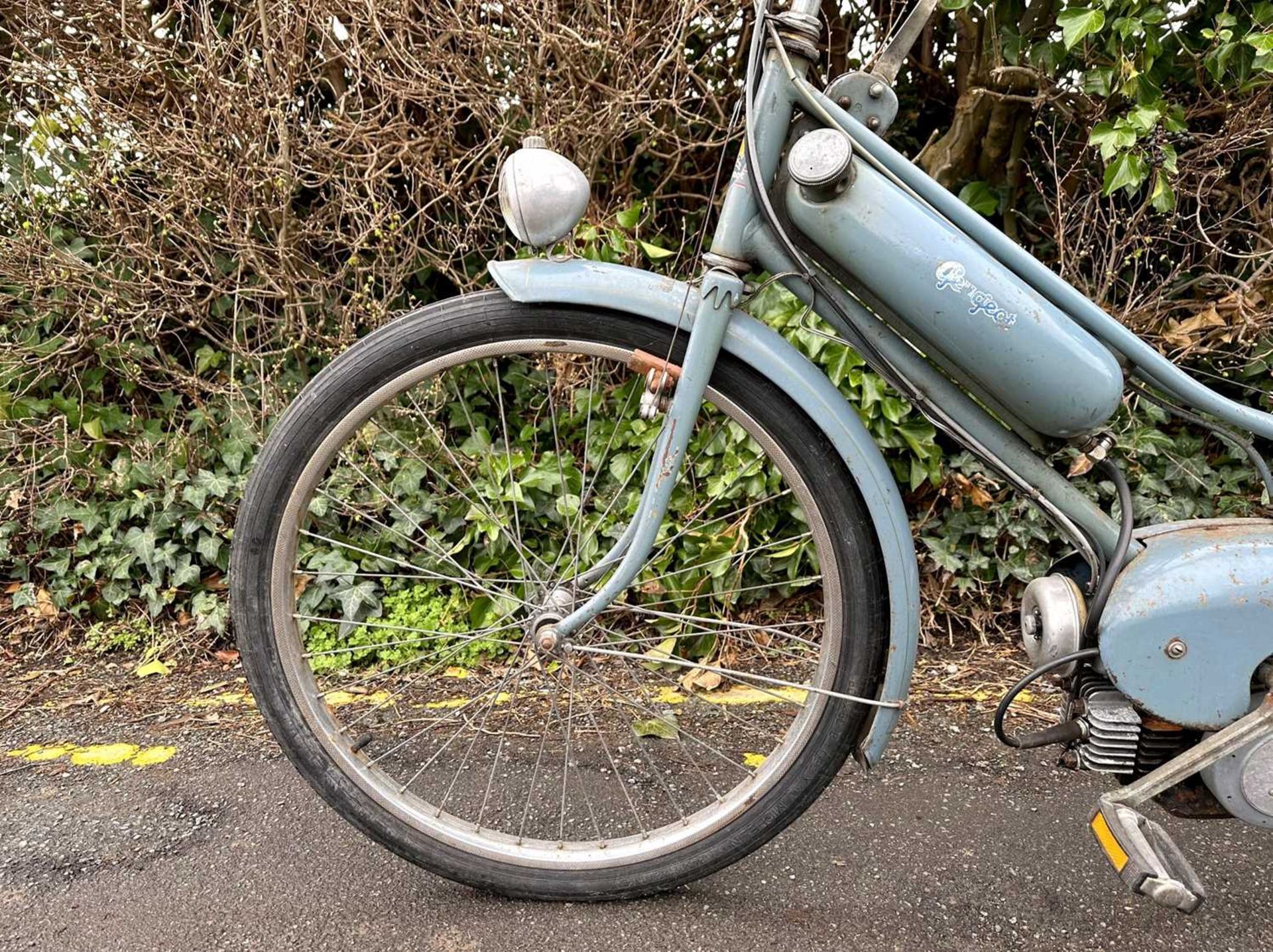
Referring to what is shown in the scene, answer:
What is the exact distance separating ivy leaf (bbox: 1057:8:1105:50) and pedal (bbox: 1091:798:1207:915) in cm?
158

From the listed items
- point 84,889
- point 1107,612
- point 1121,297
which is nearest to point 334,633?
point 84,889

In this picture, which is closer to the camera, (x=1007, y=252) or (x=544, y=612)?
(x=1007, y=252)

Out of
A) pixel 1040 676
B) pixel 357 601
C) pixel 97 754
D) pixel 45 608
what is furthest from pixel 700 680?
pixel 45 608

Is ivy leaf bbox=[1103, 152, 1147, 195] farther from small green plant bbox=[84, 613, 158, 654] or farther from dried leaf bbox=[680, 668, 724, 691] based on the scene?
small green plant bbox=[84, 613, 158, 654]

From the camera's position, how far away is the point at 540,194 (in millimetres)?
1320

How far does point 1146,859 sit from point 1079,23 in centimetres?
168

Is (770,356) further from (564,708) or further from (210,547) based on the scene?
(210,547)

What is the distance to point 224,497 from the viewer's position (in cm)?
267

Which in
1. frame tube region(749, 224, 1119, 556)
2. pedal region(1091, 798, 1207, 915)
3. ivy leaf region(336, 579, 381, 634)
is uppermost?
frame tube region(749, 224, 1119, 556)

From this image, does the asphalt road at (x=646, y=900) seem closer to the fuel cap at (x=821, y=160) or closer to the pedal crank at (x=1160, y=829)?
the pedal crank at (x=1160, y=829)

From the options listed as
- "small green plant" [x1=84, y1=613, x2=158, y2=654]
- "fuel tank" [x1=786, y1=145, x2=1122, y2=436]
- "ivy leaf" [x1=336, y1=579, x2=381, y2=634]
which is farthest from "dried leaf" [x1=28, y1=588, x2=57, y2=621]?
"fuel tank" [x1=786, y1=145, x2=1122, y2=436]

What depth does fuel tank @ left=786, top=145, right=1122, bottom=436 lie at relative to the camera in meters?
1.28

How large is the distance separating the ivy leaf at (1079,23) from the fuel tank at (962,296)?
0.92m

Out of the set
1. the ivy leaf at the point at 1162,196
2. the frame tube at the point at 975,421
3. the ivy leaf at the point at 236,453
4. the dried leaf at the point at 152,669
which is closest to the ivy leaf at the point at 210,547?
the ivy leaf at the point at 236,453
